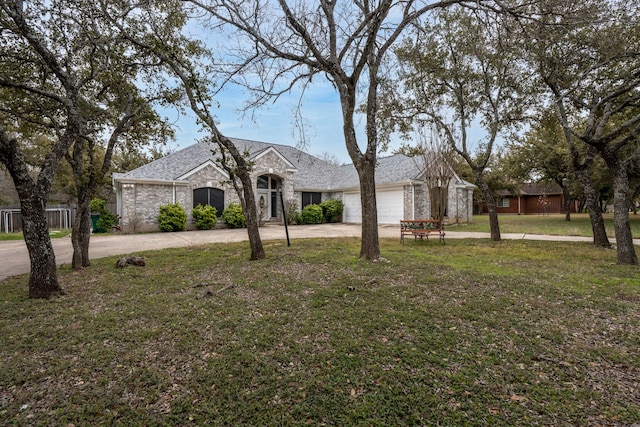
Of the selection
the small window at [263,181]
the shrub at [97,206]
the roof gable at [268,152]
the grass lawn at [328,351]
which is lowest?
Answer: the grass lawn at [328,351]

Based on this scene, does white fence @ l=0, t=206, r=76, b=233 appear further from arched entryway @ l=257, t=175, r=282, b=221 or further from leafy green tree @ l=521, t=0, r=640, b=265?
leafy green tree @ l=521, t=0, r=640, b=265

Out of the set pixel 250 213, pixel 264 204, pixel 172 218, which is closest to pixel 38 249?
pixel 250 213

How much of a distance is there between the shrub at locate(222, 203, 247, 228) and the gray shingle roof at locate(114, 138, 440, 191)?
2.88 metres

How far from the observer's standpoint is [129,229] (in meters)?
14.7

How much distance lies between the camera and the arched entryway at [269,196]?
64.5ft

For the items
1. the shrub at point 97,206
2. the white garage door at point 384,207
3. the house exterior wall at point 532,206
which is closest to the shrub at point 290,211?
the white garage door at point 384,207

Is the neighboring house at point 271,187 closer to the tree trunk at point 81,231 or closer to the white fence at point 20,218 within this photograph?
the white fence at point 20,218

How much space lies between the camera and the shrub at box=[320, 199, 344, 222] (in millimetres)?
20281

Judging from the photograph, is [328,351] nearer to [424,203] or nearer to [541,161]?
[424,203]

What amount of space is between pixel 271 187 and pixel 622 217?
16968 millimetres

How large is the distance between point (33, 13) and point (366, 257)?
777 cm

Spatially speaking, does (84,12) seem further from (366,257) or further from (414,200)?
(414,200)

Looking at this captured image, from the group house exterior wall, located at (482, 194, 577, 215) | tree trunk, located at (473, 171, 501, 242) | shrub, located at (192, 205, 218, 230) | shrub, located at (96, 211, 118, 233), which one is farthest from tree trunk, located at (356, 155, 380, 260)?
house exterior wall, located at (482, 194, 577, 215)

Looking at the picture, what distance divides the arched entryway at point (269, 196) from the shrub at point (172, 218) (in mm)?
5124
